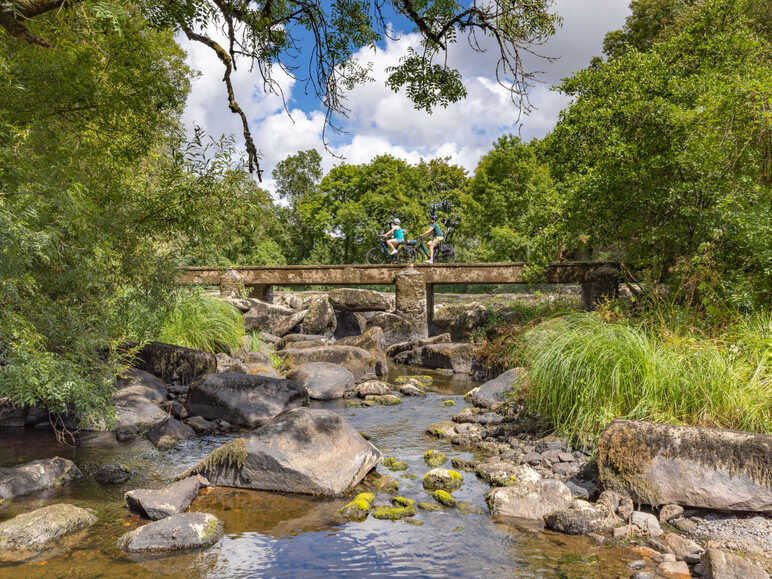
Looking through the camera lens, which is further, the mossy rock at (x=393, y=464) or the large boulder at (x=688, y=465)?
the mossy rock at (x=393, y=464)

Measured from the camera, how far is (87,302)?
6234 mm

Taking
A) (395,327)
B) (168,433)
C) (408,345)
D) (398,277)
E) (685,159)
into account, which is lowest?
(168,433)

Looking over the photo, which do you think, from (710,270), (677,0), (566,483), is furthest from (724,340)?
(677,0)

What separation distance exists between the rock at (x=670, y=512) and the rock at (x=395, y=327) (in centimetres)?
1396

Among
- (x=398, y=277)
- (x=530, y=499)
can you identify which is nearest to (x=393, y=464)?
(x=530, y=499)

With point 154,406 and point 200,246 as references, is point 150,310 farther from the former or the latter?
point 154,406

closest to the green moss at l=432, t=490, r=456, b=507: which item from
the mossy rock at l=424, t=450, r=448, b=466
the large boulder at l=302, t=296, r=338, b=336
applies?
the mossy rock at l=424, t=450, r=448, b=466

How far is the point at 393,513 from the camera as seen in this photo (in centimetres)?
491

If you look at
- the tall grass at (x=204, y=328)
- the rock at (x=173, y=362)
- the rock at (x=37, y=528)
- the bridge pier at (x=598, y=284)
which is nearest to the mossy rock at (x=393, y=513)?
the rock at (x=37, y=528)

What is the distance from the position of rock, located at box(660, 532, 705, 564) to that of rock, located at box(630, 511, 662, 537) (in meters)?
0.08

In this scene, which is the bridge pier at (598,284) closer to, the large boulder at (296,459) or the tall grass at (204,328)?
the tall grass at (204,328)

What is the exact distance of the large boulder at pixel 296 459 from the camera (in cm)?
548

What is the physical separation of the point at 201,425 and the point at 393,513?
412 cm

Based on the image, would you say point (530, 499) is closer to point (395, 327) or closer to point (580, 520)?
point (580, 520)
